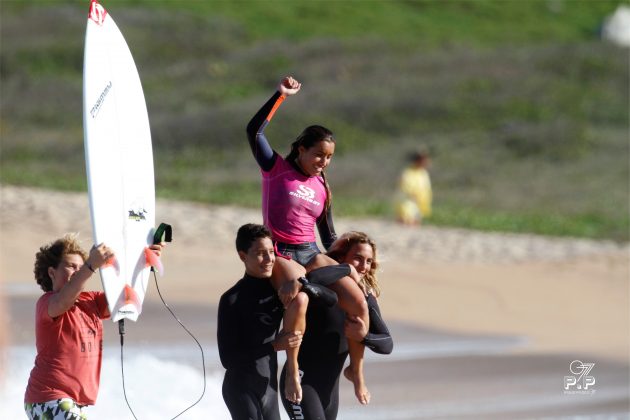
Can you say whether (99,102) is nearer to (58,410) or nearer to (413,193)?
(58,410)

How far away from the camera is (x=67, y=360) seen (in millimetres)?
5129

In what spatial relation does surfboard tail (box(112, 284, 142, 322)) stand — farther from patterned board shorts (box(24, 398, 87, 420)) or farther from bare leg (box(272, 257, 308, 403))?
bare leg (box(272, 257, 308, 403))

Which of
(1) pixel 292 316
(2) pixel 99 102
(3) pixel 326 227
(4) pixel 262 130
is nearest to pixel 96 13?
(2) pixel 99 102

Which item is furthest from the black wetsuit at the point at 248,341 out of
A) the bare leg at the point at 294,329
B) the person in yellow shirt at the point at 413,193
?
the person in yellow shirt at the point at 413,193

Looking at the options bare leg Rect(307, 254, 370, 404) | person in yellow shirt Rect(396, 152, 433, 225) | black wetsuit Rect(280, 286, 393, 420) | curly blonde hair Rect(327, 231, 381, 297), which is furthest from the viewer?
person in yellow shirt Rect(396, 152, 433, 225)

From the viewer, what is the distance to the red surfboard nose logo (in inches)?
209

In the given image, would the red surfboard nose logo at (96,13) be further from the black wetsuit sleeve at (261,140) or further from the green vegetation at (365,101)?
the green vegetation at (365,101)

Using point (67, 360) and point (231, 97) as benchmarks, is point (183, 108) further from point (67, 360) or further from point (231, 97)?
point (67, 360)

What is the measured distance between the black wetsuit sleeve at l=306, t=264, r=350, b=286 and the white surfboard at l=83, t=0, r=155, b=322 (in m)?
0.78

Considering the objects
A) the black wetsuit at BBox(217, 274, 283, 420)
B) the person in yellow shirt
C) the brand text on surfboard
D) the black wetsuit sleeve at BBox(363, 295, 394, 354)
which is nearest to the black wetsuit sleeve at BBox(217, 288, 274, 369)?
the black wetsuit at BBox(217, 274, 283, 420)

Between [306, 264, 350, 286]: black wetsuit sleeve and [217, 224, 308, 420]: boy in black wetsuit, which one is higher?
[306, 264, 350, 286]: black wetsuit sleeve

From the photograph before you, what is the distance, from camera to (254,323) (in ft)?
17.4

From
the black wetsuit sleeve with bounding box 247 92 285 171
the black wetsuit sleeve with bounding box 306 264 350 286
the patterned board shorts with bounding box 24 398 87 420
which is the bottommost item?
the patterned board shorts with bounding box 24 398 87 420

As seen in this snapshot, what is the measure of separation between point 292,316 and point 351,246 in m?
0.59
